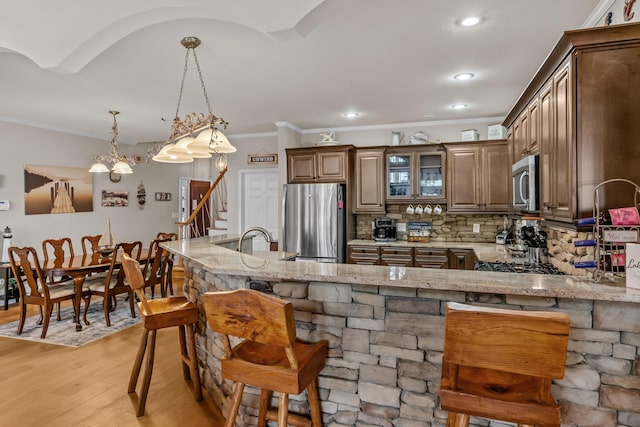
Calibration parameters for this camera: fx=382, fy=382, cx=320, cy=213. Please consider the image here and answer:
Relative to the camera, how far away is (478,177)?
502 cm

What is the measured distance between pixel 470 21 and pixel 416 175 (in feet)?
9.31

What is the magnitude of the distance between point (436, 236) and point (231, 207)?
339cm

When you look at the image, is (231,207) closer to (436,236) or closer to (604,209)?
(436,236)

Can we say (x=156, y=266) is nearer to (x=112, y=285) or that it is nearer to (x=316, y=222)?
(x=112, y=285)

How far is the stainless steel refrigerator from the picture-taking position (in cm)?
519

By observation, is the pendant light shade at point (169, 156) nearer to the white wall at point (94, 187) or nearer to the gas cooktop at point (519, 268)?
the gas cooktop at point (519, 268)

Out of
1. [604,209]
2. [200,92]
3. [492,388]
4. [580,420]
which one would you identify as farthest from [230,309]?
[200,92]

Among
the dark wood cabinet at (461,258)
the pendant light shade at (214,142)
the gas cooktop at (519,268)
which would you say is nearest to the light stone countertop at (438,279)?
the pendant light shade at (214,142)

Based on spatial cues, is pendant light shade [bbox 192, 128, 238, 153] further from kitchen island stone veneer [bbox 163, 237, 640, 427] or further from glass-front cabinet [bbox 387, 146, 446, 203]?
glass-front cabinet [bbox 387, 146, 446, 203]

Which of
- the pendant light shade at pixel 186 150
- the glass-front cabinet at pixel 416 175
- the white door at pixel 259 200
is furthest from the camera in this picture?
the white door at pixel 259 200

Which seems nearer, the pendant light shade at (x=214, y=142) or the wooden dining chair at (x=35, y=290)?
the pendant light shade at (x=214, y=142)

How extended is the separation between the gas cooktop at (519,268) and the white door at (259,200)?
3.77m

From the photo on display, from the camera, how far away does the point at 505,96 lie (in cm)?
429

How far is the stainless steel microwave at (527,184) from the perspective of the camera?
9.09ft
